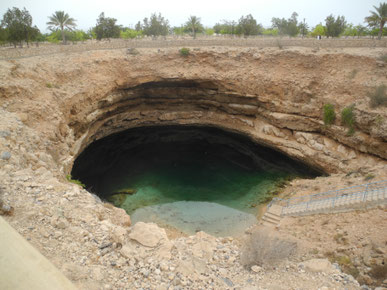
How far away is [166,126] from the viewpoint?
35125mm

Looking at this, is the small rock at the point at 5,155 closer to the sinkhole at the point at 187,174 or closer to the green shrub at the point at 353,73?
the sinkhole at the point at 187,174

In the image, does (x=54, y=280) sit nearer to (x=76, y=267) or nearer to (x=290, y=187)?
(x=76, y=267)

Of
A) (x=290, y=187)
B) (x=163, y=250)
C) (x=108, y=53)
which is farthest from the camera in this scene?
→ (x=108, y=53)

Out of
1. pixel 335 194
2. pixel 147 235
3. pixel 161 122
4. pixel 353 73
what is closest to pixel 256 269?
pixel 147 235

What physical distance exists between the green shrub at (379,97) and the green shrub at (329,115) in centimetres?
323

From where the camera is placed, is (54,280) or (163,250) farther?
(163,250)

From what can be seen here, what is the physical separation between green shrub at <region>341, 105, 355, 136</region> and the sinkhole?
4.84 metres

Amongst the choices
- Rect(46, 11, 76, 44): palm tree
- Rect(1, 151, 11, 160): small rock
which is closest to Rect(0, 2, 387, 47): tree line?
Rect(46, 11, 76, 44): palm tree

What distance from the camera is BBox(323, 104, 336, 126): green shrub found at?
25167mm

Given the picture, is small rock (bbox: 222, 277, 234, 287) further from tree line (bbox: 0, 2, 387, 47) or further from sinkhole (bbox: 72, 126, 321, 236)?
tree line (bbox: 0, 2, 387, 47)

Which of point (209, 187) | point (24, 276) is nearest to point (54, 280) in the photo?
point (24, 276)

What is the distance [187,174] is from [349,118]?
1532 cm

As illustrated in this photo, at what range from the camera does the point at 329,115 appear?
25.2m

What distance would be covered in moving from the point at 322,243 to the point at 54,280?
449 inches
